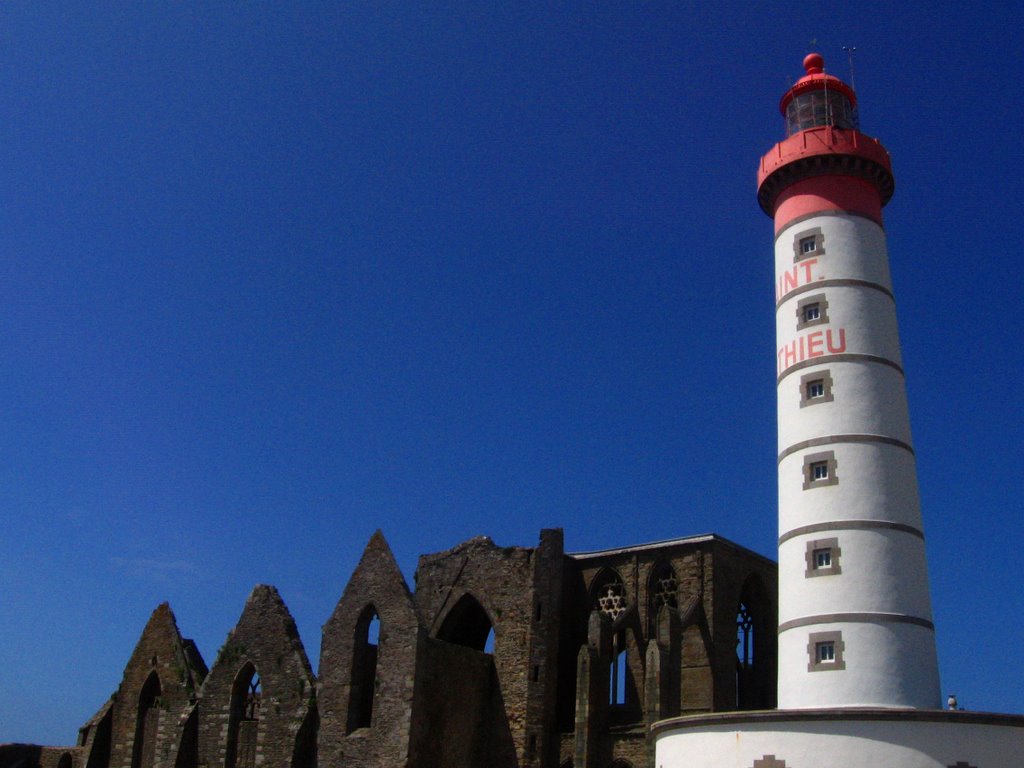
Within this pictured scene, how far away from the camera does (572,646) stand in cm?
3092

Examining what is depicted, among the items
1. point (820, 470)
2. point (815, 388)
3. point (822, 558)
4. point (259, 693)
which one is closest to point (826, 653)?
point (822, 558)

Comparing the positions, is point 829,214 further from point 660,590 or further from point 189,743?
point 189,743

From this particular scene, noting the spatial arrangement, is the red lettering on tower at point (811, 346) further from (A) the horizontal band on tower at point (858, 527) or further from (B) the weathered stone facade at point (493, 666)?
(B) the weathered stone facade at point (493, 666)

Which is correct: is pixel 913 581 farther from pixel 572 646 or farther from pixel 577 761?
pixel 572 646

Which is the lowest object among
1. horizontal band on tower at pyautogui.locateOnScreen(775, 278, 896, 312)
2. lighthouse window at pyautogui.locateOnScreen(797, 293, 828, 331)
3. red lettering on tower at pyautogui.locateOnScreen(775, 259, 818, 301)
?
lighthouse window at pyautogui.locateOnScreen(797, 293, 828, 331)

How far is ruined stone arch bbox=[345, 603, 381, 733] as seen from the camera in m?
28.7

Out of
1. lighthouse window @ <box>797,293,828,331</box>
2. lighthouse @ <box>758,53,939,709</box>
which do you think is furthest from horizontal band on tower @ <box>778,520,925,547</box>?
lighthouse window @ <box>797,293,828,331</box>

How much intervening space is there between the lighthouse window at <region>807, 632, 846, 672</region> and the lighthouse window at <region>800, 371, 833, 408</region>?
15.4 feet

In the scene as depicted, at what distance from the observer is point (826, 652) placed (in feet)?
65.1

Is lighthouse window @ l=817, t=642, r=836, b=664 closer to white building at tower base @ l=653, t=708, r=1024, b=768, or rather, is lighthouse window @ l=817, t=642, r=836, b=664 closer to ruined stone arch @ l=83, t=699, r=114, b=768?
white building at tower base @ l=653, t=708, r=1024, b=768

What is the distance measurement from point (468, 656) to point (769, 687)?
8.33 meters

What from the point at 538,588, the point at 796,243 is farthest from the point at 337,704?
the point at 796,243

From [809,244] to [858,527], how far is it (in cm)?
647

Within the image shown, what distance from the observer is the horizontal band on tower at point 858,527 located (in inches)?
802
